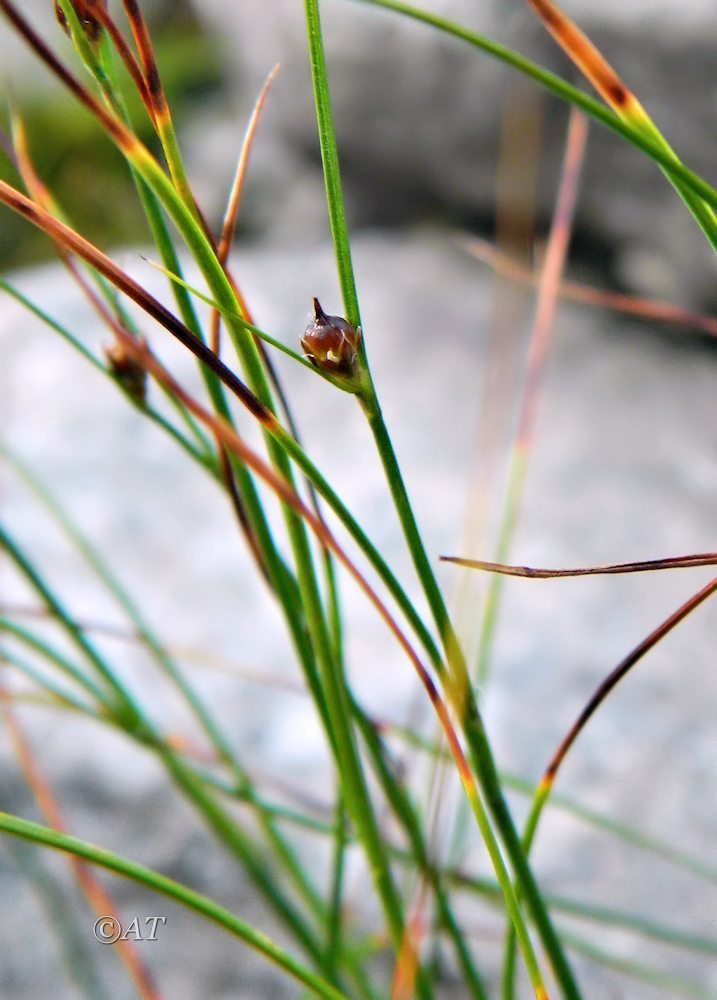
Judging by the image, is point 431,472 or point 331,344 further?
point 431,472

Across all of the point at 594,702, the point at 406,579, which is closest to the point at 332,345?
the point at 594,702

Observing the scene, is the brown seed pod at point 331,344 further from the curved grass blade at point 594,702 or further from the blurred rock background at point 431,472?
the blurred rock background at point 431,472

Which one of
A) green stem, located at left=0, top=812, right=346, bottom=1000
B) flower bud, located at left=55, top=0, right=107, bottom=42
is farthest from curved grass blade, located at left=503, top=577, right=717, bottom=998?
flower bud, located at left=55, top=0, right=107, bottom=42

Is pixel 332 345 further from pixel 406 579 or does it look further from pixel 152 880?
pixel 406 579

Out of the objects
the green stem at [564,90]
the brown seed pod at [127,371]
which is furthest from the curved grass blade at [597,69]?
the brown seed pod at [127,371]

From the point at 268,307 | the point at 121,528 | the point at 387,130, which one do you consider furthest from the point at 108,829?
the point at 387,130

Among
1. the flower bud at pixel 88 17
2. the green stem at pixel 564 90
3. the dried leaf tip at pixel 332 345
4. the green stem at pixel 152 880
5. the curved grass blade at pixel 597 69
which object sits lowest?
the green stem at pixel 152 880

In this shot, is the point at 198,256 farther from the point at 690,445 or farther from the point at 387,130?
the point at 387,130
